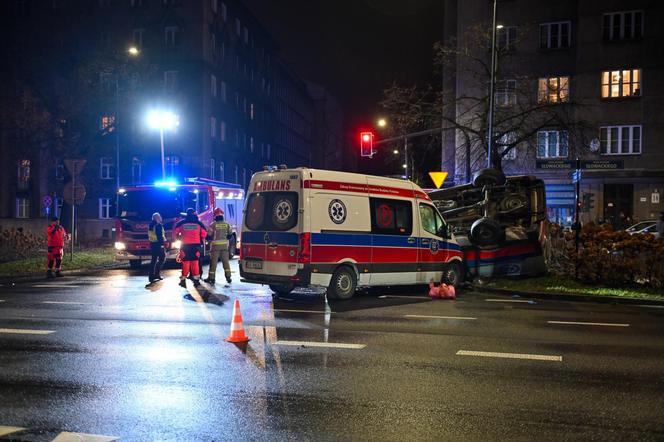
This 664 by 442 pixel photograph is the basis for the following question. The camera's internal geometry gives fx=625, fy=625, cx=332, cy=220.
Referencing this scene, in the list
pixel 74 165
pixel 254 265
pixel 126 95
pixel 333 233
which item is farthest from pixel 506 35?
pixel 254 265

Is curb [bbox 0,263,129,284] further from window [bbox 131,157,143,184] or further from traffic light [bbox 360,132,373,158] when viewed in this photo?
window [bbox 131,157,143,184]

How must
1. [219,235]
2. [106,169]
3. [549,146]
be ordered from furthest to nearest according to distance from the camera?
[106,169] < [549,146] < [219,235]

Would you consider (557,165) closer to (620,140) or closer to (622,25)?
(620,140)

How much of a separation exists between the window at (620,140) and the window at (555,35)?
550cm

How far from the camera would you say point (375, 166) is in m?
102

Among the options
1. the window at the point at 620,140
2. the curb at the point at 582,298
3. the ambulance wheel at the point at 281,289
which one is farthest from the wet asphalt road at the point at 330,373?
the window at the point at 620,140

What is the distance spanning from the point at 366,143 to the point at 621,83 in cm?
1795

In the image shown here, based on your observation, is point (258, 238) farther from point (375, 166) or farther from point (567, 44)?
point (375, 166)

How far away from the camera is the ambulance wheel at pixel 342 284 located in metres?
12.5

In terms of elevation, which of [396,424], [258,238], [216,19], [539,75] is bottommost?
[396,424]

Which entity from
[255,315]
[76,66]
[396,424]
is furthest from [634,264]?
[76,66]

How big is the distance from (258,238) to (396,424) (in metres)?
8.04

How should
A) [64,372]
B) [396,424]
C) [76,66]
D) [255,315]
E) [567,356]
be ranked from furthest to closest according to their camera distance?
1. [76,66]
2. [255,315]
3. [567,356]
4. [64,372]
5. [396,424]

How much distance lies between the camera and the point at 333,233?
40.7 ft
